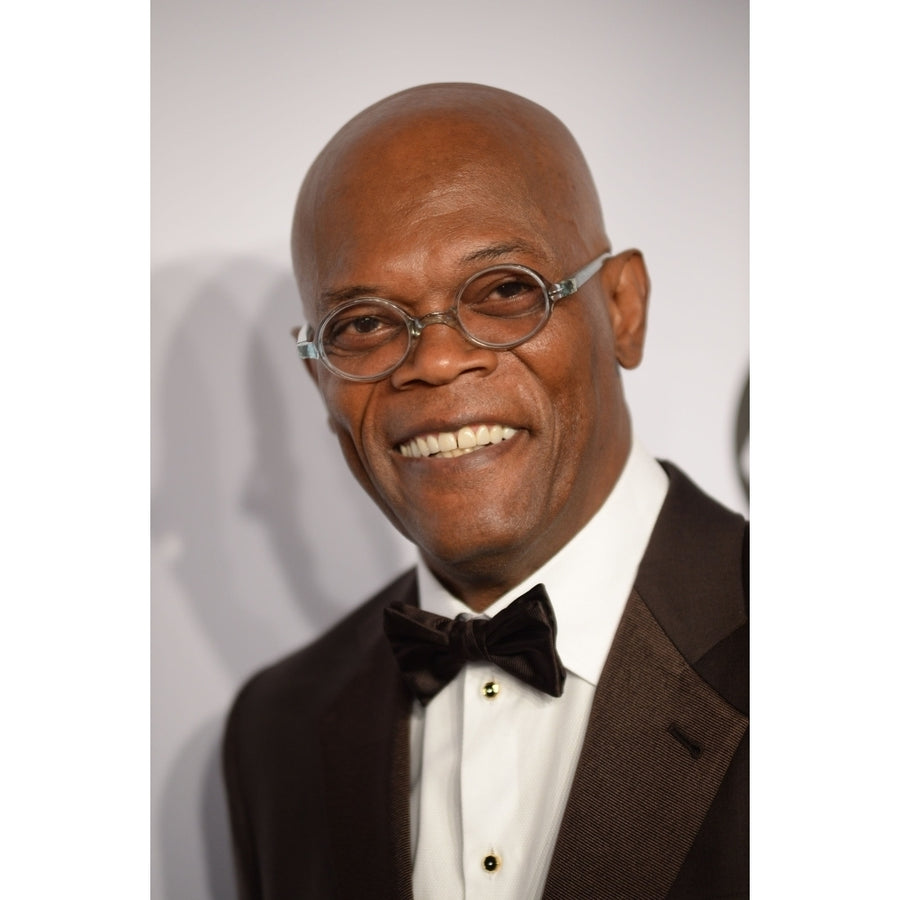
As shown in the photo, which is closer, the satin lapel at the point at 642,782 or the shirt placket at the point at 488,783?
the satin lapel at the point at 642,782

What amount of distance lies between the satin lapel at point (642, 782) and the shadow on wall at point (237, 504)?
1137mm

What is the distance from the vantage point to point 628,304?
1887 millimetres

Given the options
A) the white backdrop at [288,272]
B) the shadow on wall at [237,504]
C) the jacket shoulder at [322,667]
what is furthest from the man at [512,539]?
the shadow on wall at [237,504]

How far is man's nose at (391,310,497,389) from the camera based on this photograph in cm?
158

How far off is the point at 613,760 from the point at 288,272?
1448 millimetres

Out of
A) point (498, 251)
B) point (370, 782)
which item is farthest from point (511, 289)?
point (370, 782)

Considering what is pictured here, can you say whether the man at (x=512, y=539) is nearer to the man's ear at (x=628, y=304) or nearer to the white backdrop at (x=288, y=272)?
the man's ear at (x=628, y=304)

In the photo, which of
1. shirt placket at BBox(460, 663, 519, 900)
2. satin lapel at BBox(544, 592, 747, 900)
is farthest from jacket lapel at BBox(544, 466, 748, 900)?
shirt placket at BBox(460, 663, 519, 900)

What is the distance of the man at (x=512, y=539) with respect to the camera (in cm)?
157

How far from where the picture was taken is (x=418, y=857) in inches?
68.4

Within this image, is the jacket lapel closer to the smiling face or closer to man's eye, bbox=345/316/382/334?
the smiling face

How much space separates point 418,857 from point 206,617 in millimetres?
1020
